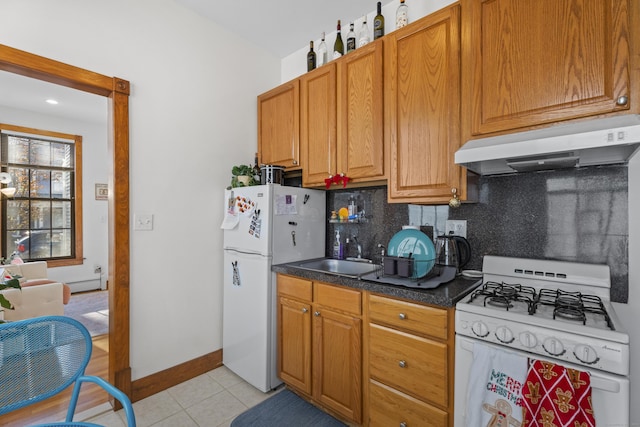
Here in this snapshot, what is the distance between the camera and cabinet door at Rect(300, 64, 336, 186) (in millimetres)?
2162

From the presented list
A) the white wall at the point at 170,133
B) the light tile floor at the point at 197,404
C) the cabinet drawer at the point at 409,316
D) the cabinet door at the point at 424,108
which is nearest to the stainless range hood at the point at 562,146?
the cabinet door at the point at 424,108

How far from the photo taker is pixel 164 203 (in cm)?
223

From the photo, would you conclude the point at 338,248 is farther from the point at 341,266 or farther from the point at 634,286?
the point at 634,286

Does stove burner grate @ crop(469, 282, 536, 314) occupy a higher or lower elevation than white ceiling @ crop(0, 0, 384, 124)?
lower

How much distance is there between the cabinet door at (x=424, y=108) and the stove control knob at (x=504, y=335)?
0.68 m

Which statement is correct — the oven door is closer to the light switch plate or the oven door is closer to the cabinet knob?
the cabinet knob

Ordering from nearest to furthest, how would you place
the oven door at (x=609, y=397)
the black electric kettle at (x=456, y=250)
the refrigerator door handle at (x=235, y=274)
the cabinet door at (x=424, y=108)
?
1. the oven door at (x=609, y=397)
2. the cabinet door at (x=424, y=108)
3. the black electric kettle at (x=456, y=250)
4. the refrigerator door handle at (x=235, y=274)

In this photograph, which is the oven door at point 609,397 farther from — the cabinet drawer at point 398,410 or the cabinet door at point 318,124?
the cabinet door at point 318,124

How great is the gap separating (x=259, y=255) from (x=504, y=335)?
1.52 metres

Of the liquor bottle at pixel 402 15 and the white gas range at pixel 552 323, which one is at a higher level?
the liquor bottle at pixel 402 15

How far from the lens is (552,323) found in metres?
1.09

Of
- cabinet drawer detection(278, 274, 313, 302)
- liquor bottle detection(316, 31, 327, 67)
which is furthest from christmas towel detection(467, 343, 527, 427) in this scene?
liquor bottle detection(316, 31, 327, 67)

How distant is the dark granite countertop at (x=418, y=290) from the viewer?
1.36 metres

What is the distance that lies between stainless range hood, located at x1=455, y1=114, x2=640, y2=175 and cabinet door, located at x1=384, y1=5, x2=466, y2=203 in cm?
18
